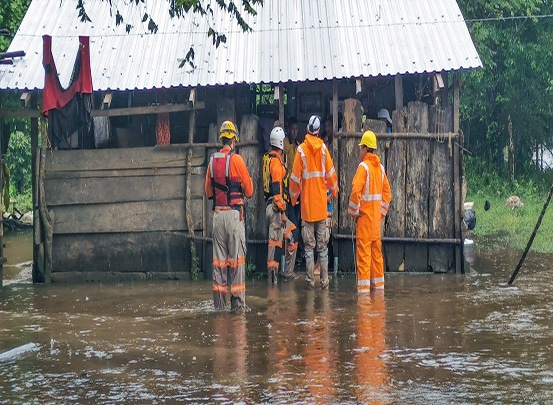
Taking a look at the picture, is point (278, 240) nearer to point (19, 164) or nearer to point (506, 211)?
point (506, 211)

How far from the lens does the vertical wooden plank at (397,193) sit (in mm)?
14398

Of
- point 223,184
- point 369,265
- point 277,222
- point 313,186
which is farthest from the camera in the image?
point 277,222

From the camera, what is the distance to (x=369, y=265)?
12742 mm

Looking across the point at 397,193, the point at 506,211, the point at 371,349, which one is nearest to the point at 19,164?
the point at 506,211

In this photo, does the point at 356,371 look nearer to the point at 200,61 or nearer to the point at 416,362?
the point at 416,362

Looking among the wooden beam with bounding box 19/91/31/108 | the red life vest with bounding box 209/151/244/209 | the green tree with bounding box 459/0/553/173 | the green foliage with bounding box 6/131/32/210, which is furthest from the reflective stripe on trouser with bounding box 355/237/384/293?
the green foliage with bounding box 6/131/32/210

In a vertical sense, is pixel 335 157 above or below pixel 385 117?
below

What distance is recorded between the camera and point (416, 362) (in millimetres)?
8477

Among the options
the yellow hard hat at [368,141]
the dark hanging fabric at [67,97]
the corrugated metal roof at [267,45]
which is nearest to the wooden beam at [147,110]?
the dark hanging fabric at [67,97]

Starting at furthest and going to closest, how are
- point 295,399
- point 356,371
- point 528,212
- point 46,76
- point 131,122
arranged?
point 528,212 → point 131,122 → point 46,76 → point 356,371 → point 295,399

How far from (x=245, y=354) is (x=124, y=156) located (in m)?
6.24

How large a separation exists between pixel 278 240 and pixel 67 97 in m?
3.62

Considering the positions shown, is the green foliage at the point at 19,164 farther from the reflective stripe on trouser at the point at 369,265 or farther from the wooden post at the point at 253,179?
the reflective stripe on trouser at the point at 369,265

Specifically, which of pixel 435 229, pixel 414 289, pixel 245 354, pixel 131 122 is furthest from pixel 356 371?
pixel 131 122
